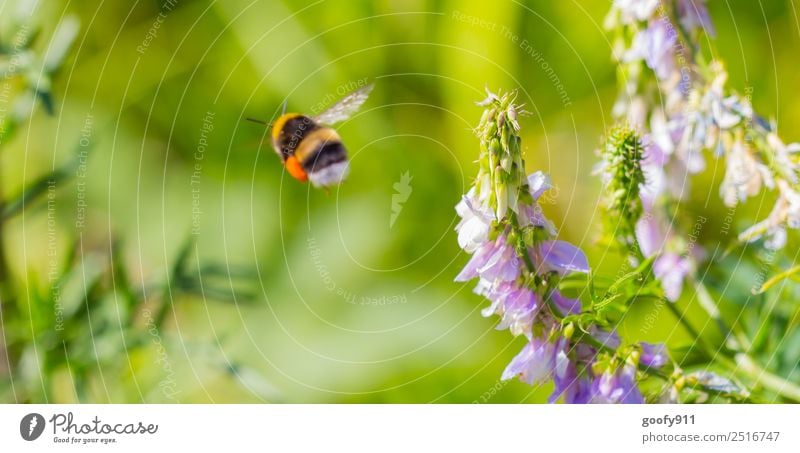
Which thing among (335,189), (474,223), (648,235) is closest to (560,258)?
(474,223)

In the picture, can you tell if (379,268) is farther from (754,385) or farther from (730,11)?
(730,11)

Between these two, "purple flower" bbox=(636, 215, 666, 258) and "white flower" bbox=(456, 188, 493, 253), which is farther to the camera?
"purple flower" bbox=(636, 215, 666, 258)

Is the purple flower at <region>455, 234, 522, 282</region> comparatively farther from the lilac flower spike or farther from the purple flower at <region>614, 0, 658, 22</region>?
the purple flower at <region>614, 0, 658, 22</region>

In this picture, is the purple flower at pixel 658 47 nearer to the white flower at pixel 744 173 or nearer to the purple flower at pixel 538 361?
the white flower at pixel 744 173

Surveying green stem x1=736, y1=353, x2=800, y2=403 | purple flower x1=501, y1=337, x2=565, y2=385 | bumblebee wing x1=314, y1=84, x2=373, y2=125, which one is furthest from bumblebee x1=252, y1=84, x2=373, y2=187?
green stem x1=736, y1=353, x2=800, y2=403

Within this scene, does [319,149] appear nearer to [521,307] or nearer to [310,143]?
[310,143]

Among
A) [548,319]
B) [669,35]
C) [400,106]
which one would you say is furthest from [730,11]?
[548,319]

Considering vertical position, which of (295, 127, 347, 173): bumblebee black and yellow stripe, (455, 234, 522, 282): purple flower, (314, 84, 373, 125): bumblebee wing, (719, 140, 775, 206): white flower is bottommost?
(455, 234, 522, 282): purple flower
